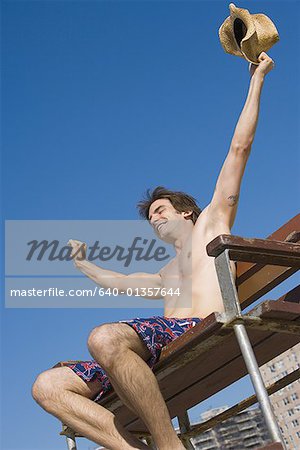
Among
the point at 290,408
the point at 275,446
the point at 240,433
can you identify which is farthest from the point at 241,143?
the point at 290,408

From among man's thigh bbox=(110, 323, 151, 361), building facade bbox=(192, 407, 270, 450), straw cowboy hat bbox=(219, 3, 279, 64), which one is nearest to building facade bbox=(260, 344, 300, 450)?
building facade bbox=(192, 407, 270, 450)

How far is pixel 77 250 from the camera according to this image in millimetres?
4602

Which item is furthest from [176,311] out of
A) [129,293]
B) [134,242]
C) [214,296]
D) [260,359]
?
[134,242]

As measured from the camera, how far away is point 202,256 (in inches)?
138

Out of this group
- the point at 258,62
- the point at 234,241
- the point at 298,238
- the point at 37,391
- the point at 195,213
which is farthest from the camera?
the point at 195,213

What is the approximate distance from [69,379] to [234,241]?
3.83ft

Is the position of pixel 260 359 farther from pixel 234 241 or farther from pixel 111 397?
pixel 234 241

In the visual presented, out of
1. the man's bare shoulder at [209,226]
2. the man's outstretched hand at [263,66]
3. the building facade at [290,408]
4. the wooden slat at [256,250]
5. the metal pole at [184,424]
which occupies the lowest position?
the metal pole at [184,424]

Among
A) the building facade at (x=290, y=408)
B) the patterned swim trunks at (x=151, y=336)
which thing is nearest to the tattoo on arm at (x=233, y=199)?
the patterned swim trunks at (x=151, y=336)

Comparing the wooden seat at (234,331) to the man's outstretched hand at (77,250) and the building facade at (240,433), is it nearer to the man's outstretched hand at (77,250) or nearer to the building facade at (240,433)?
the building facade at (240,433)

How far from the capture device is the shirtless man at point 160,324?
2.57 m

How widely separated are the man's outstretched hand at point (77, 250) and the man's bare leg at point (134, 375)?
1.87m

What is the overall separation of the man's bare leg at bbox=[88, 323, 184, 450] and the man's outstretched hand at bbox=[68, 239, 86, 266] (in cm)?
187

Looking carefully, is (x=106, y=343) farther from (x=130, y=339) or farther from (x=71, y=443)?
(x=71, y=443)
